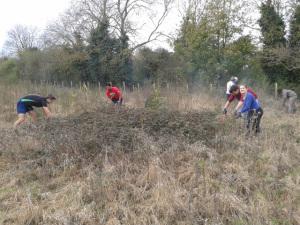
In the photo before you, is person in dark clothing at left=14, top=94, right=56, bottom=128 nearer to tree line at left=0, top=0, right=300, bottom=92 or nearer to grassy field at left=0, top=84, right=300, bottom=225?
grassy field at left=0, top=84, right=300, bottom=225

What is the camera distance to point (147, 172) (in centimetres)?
434

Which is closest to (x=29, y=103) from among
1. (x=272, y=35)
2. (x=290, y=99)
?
(x=290, y=99)

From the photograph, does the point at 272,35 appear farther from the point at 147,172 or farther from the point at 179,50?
the point at 147,172

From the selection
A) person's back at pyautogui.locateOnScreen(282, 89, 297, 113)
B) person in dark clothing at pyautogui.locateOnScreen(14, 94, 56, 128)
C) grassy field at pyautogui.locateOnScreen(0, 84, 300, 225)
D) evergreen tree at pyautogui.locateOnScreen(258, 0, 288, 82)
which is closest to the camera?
grassy field at pyautogui.locateOnScreen(0, 84, 300, 225)

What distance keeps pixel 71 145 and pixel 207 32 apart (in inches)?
566

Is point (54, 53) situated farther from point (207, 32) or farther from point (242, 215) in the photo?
point (242, 215)

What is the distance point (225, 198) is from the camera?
12.0 feet

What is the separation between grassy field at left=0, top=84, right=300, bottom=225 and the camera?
11.7 feet

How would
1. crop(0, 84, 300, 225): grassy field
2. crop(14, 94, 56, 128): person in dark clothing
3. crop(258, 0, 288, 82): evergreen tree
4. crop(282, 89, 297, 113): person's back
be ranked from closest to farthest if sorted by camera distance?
crop(0, 84, 300, 225): grassy field < crop(14, 94, 56, 128): person in dark clothing < crop(282, 89, 297, 113): person's back < crop(258, 0, 288, 82): evergreen tree

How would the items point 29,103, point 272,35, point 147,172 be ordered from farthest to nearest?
point 272,35 < point 29,103 < point 147,172

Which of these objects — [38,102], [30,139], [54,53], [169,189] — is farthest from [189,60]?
[169,189]

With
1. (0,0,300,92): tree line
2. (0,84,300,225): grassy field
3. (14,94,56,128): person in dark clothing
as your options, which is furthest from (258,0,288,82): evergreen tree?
(14,94,56,128): person in dark clothing

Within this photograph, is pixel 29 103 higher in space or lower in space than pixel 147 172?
higher

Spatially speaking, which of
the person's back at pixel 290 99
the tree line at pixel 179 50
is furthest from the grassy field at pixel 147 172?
the tree line at pixel 179 50
